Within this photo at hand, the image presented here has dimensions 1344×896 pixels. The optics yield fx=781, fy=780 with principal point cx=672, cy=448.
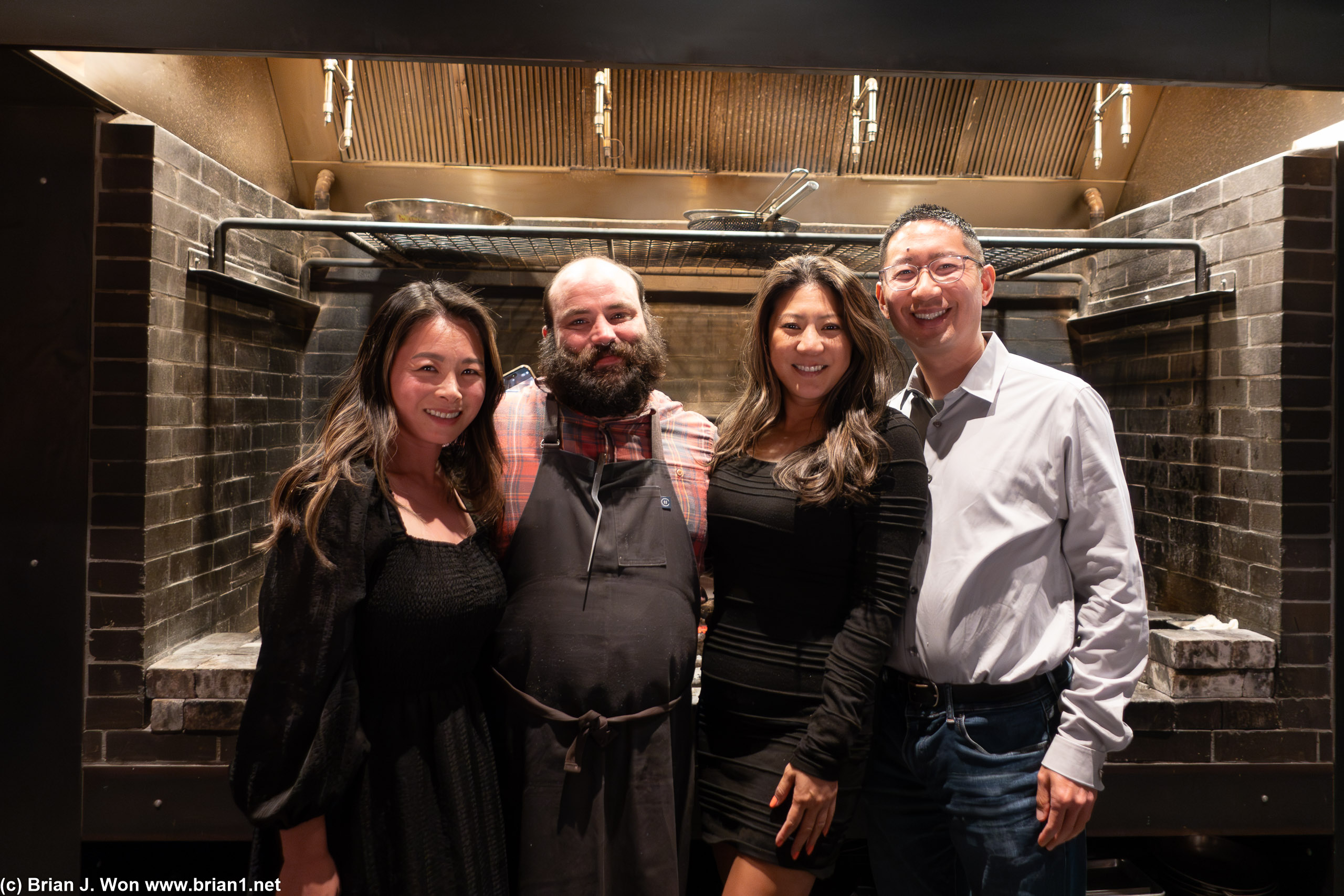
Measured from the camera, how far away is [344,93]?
10.5 ft

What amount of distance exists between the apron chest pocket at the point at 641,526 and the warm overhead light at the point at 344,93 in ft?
6.45

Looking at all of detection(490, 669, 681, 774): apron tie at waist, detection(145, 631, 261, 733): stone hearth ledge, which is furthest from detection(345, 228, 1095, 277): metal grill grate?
detection(490, 669, 681, 774): apron tie at waist

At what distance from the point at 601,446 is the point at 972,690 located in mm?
910

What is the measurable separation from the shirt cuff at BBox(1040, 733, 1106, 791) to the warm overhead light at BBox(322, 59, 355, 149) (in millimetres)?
2840

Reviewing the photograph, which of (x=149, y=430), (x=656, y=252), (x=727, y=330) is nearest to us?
(x=149, y=430)

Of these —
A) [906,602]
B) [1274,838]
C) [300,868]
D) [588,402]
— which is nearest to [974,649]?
[906,602]

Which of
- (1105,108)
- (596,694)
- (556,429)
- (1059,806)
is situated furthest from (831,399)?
(1105,108)

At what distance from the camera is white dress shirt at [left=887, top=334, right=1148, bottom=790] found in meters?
1.46

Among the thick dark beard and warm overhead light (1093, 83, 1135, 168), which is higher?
warm overhead light (1093, 83, 1135, 168)

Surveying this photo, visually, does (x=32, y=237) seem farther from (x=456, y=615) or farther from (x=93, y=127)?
(x=456, y=615)

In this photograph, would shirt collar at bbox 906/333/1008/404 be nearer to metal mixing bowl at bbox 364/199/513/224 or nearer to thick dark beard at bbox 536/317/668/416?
thick dark beard at bbox 536/317/668/416

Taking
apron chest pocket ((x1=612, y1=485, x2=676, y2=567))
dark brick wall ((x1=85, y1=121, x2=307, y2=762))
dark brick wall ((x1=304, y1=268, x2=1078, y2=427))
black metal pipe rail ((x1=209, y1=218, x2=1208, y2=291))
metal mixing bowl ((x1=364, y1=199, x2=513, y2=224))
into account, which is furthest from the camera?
dark brick wall ((x1=304, y1=268, x2=1078, y2=427))

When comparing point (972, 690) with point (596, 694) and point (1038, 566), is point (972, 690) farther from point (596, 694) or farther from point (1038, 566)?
point (596, 694)

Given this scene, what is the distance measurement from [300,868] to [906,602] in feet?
3.79
